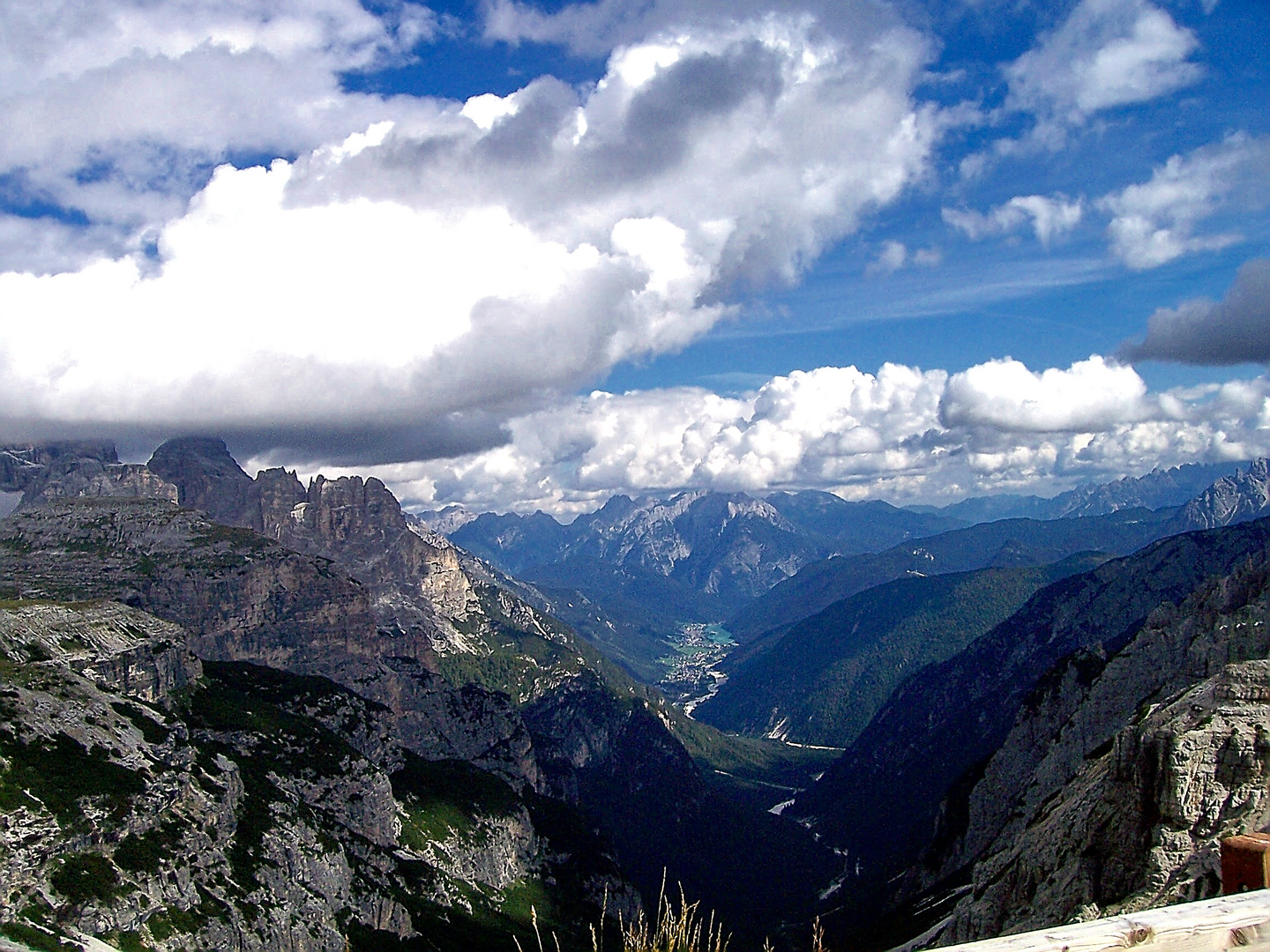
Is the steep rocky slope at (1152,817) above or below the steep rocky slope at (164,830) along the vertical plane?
above

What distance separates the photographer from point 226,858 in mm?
141500

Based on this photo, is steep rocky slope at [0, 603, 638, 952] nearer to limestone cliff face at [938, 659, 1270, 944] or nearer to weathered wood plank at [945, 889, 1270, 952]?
limestone cliff face at [938, 659, 1270, 944]

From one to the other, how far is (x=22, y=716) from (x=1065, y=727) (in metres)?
159

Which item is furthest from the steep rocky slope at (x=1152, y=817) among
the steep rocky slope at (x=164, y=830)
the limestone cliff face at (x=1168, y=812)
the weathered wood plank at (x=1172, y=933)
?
the steep rocky slope at (x=164, y=830)

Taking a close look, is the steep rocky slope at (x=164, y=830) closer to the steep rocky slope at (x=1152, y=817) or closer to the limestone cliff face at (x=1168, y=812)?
the steep rocky slope at (x=1152, y=817)

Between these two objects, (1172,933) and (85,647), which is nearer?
(1172,933)

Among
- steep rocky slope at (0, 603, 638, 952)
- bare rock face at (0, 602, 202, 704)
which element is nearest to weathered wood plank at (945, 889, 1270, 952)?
steep rocky slope at (0, 603, 638, 952)

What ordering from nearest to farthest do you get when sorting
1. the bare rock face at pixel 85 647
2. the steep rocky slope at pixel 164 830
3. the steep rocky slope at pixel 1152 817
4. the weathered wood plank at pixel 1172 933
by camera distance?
the weathered wood plank at pixel 1172 933 < the steep rocky slope at pixel 1152 817 < the steep rocky slope at pixel 164 830 < the bare rock face at pixel 85 647

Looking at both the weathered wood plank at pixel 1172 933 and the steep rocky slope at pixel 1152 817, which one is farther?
the steep rocky slope at pixel 1152 817

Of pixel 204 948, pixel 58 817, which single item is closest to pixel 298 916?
pixel 204 948

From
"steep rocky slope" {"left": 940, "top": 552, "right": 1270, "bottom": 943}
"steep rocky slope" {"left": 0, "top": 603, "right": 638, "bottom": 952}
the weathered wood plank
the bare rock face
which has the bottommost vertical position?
"steep rocky slope" {"left": 0, "top": 603, "right": 638, "bottom": 952}

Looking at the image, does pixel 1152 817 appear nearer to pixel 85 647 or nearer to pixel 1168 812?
pixel 1168 812

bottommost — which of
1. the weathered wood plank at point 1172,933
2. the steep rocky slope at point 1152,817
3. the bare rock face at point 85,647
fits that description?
the bare rock face at point 85,647

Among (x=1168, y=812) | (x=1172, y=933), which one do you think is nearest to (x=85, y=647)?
(x=1168, y=812)
